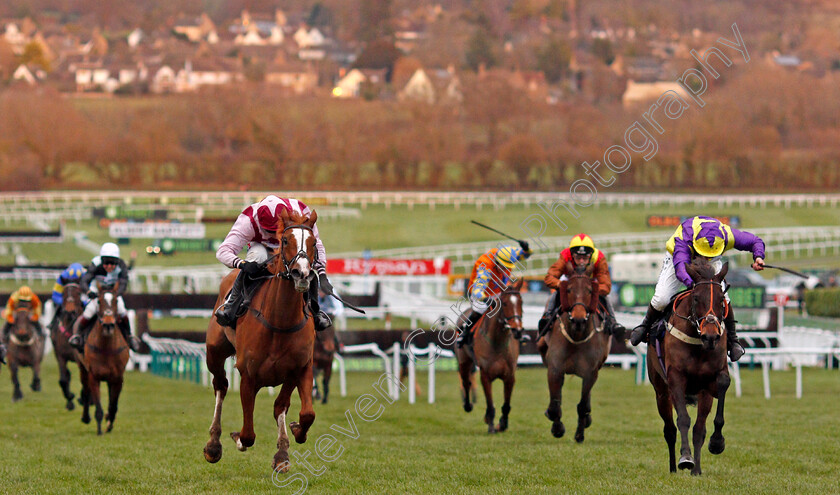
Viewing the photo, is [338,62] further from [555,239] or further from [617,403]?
[617,403]

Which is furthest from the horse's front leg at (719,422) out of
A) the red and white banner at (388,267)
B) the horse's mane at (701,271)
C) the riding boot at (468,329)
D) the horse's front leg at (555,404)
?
the red and white banner at (388,267)

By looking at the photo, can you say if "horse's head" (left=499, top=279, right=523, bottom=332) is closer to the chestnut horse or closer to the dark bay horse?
the chestnut horse

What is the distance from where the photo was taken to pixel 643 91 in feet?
399

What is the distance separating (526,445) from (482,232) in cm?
3771

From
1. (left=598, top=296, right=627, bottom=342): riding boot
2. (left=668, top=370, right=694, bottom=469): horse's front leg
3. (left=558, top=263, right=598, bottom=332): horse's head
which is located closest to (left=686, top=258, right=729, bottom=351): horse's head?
(left=668, top=370, right=694, bottom=469): horse's front leg

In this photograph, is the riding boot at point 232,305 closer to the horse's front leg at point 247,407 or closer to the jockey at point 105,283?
the horse's front leg at point 247,407

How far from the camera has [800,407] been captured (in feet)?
48.1

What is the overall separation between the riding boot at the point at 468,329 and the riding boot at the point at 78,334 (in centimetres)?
389

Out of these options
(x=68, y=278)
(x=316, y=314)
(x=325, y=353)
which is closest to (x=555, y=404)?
(x=316, y=314)

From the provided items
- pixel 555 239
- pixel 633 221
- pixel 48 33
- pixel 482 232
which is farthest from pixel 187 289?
pixel 48 33

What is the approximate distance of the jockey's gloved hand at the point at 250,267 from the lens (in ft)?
26.6

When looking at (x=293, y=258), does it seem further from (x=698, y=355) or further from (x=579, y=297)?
(x=579, y=297)

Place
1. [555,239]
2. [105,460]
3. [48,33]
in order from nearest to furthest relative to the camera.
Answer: [105,460], [555,239], [48,33]

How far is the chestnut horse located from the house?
103m
